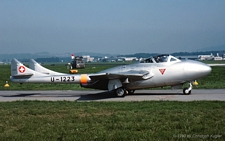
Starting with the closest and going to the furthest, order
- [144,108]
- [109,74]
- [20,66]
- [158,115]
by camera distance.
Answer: [158,115] → [144,108] → [109,74] → [20,66]

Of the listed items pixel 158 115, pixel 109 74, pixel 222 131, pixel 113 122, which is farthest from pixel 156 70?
pixel 222 131

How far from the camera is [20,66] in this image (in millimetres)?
19172

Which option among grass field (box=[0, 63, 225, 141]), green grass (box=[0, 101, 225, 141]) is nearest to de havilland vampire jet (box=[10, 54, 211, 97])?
green grass (box=[0, 101, 225, 141])

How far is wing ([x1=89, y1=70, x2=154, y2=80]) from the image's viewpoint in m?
17.4

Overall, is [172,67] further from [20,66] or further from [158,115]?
[20,66]

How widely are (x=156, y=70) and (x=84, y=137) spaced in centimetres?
1086

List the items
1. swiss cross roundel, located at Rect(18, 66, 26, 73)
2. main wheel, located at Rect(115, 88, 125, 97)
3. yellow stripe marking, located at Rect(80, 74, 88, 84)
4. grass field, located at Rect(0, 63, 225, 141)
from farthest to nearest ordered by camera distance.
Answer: swiss cross roundel, located at Rect(18, 66, 26, 73), yellow stripe marking, located at Rect(80, 74, 88, 84), main wheel, located at Rect(115, 88, 125, 97), grass field, located at Rect(0, 63, 225, 141)

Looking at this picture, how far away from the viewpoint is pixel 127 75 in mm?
17500

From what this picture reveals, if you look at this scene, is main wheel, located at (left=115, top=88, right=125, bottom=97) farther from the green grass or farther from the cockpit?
the green grass

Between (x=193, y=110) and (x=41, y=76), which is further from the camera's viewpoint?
(x=41, y=76)

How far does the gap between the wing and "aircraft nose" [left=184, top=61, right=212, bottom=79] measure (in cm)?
206

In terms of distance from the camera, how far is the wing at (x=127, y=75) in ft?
57.1

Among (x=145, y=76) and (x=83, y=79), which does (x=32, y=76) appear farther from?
(x=145, y=76)

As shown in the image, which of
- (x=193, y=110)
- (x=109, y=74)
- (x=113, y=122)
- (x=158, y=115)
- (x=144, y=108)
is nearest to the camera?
(x=113, y=122)
